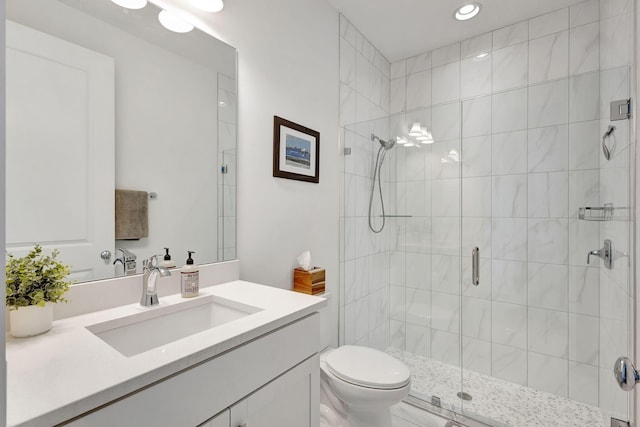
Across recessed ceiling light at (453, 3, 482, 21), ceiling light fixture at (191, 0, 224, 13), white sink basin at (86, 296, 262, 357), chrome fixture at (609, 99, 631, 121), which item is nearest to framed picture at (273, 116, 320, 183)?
ceiling light fixture at (191, 0, 224, 13)

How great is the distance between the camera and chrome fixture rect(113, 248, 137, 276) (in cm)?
106

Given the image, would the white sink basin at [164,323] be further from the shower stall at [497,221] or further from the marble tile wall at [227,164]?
the shower stall at [497,221]

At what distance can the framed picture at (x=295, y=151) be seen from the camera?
5.35 feet

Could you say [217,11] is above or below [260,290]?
above

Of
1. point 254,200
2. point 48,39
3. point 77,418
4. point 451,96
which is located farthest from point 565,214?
point 48,39

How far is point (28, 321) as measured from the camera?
0.75m

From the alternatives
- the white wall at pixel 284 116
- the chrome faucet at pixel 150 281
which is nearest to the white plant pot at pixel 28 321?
the chrome faucet at pixel 150 281

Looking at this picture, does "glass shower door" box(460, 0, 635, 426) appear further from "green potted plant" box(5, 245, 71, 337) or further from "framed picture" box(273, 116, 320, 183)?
"green potted plant" box(5, 245, 71, 337)

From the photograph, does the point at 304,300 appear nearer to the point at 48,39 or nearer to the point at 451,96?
the point at 48,39

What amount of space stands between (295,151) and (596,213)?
177 centimetres

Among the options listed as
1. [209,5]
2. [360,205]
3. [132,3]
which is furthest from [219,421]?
[360,205]

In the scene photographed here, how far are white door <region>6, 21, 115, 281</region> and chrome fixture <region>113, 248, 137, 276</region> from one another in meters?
0.03

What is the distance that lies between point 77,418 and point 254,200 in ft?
3.55

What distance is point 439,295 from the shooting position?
2184 mm
